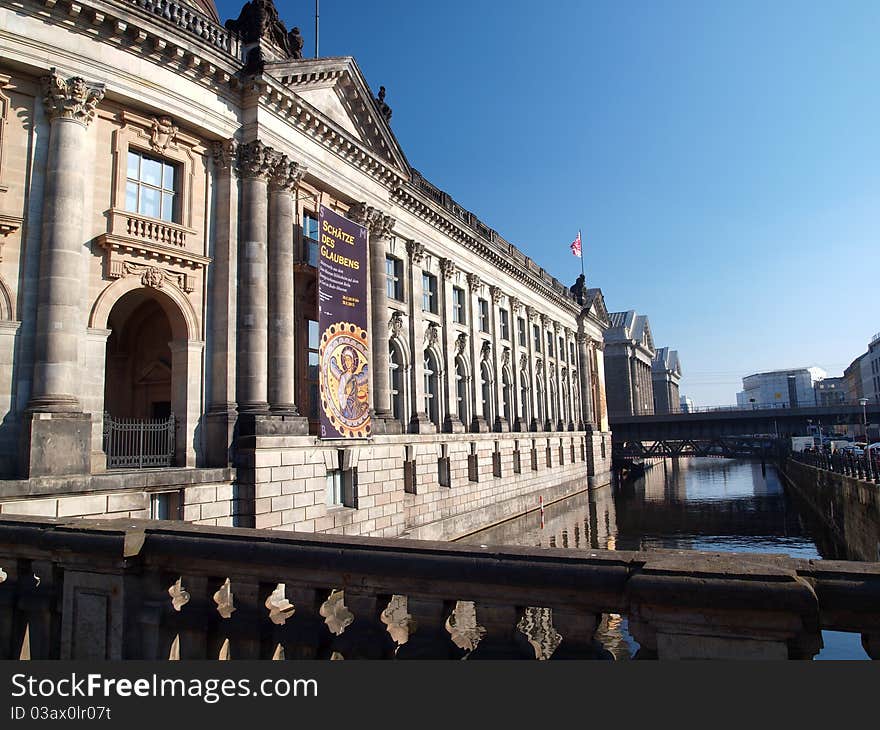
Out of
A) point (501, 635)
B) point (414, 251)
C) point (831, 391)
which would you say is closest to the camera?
point (501, 635)

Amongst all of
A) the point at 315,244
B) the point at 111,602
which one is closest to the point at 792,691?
the point at 111,602

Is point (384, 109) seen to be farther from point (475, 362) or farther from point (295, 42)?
point (475, 362)

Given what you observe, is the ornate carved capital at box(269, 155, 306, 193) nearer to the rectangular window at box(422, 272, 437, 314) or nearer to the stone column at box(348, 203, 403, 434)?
the stone column at box(348, 203, 403, 434)

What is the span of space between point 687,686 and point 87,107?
61.9 ft

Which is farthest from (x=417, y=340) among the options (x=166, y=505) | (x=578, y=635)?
(x=578, y=635)

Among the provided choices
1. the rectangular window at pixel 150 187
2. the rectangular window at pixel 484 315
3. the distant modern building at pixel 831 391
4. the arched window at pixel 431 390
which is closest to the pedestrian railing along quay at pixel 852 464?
the arched window at pixel 431 390

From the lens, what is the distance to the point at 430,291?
114 feet

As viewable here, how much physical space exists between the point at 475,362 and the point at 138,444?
23.3 m

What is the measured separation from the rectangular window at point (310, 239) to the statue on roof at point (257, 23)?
6006mm

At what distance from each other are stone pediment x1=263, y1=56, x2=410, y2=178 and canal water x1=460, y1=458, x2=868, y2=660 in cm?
1868

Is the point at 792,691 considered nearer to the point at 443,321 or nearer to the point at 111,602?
the point at 111,602

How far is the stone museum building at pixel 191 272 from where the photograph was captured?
15516mm

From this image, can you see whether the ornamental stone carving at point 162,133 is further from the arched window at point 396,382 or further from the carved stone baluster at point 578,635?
the carved stone baluster at point 578,635

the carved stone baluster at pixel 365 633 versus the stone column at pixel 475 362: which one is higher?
the stone column at pixel 475 362
